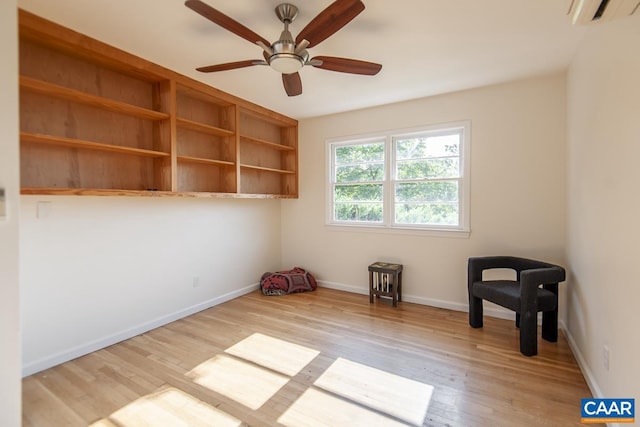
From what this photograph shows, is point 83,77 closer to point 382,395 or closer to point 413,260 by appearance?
point 382,395

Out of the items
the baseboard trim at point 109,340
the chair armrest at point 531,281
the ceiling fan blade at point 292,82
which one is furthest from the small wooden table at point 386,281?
the ceiling fan blade at point 292,82

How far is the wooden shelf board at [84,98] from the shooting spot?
6.61 ft

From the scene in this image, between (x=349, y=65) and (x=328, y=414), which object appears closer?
(x=328, y=414)

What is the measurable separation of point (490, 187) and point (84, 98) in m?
3.97

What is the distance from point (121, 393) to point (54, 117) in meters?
2.13

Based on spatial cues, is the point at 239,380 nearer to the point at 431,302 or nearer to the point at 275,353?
the point at 275,353

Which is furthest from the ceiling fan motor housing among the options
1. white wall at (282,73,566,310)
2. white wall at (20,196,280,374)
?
white wall at (282,73,566,310)

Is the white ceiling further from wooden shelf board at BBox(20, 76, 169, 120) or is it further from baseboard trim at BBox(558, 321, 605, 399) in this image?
baseboard trim at BBox(558, 321, 605, 399)

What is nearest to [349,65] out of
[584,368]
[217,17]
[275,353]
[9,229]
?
[217,17]

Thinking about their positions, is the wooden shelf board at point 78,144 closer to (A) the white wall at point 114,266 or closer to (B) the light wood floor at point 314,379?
(A) the white wall at point 114,266

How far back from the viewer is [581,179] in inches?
93.7

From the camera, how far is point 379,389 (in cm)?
205

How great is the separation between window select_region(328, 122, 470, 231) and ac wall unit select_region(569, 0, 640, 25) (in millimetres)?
1913

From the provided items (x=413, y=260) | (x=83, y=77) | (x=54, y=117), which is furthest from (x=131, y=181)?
(x=413, y=260)
